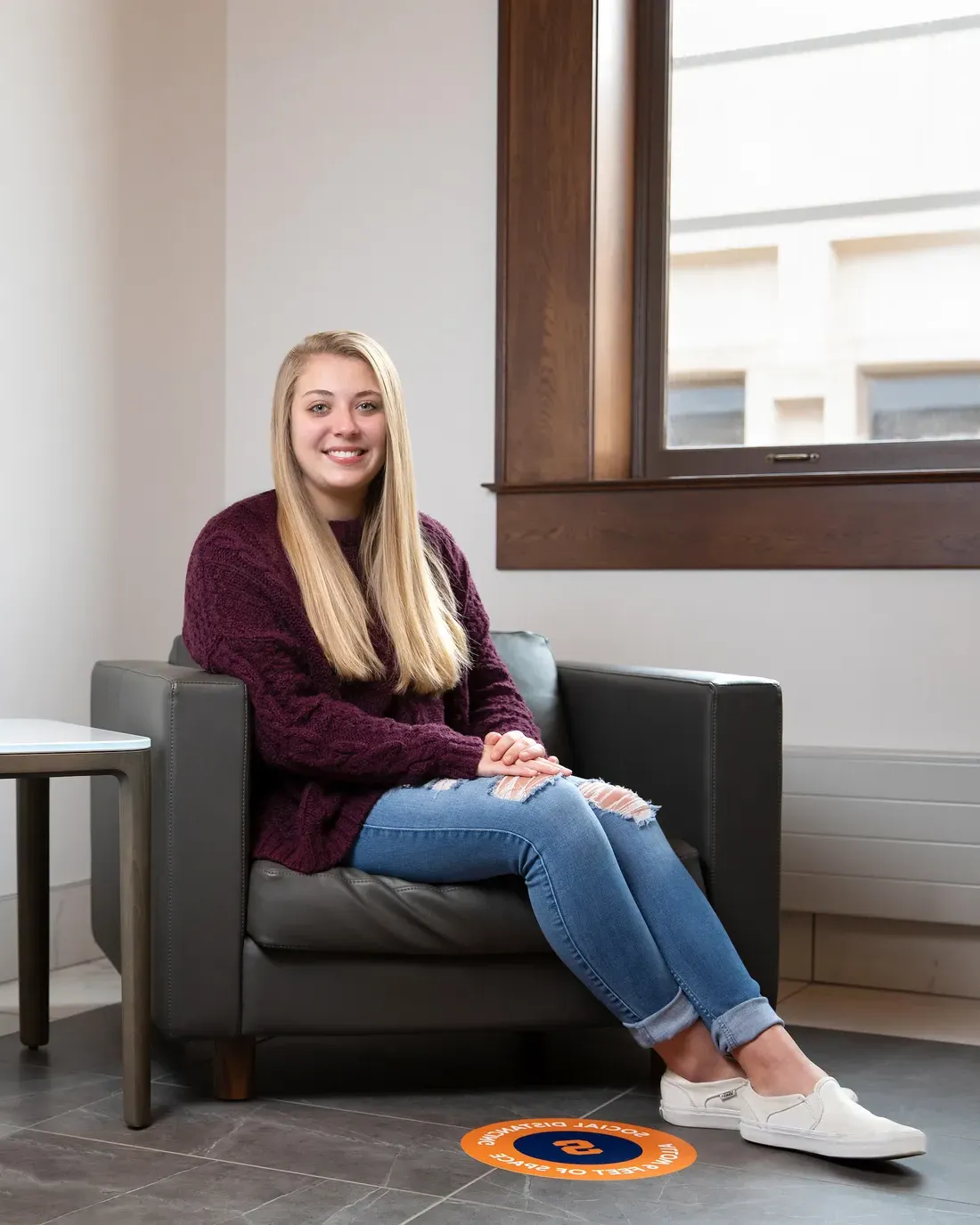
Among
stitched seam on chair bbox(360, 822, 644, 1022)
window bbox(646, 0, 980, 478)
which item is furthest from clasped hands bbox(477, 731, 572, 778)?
window bbox(646, 0, 980, 478)

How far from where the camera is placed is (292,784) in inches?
84.5

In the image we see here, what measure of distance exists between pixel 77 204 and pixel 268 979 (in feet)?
5.68

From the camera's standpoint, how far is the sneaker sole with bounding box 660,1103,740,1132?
1.99 metres

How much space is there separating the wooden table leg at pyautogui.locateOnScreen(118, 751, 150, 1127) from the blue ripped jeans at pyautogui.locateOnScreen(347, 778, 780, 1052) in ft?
0.98

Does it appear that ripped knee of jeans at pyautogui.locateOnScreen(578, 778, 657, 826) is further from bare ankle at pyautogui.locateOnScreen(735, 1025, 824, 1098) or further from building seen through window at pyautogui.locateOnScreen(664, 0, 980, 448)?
building seen through window at pyautogui.locateOnScreen(664, 0, 980, 448)

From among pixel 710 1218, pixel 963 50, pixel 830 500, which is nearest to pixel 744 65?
pixel 963 50

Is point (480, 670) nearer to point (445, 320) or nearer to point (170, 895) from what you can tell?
point (170, 895)

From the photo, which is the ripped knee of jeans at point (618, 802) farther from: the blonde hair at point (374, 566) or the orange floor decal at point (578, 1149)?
the orange floor decal at point (578, 1149)

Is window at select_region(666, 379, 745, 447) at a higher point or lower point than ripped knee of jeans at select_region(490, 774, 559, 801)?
higher

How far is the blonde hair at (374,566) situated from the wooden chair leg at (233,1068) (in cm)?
55

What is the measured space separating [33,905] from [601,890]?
956mm

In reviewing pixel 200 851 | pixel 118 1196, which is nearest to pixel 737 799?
pixel 200 851

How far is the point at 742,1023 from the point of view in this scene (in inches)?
76.7

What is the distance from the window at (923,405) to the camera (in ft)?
9.89
